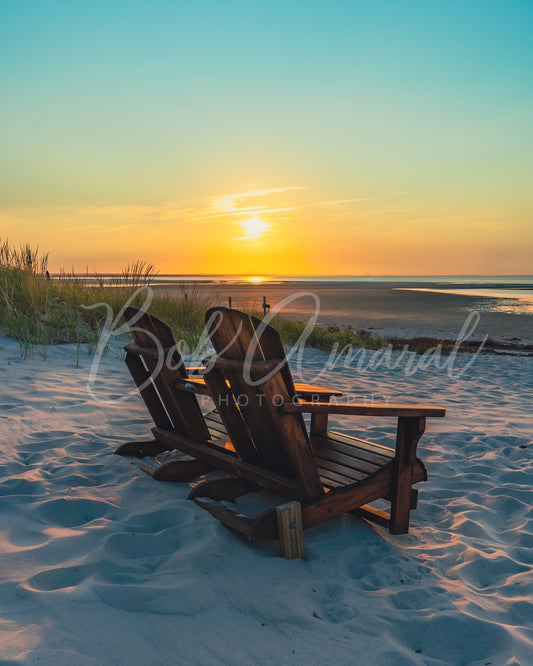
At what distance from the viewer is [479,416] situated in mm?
5918

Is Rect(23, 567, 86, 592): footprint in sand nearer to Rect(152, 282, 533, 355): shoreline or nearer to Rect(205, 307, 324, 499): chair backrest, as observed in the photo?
Rect(205, 307, 324, 499): chair backrest

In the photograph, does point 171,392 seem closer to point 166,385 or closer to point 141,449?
point 166,385

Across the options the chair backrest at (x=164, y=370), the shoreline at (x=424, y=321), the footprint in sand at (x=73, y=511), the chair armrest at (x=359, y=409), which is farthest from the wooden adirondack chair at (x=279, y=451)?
the shoreline at (x=424, y=321)

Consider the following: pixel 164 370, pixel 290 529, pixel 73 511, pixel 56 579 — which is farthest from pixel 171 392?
pixel 56 579

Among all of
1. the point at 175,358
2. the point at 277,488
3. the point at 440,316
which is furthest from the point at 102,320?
the point at 440,316

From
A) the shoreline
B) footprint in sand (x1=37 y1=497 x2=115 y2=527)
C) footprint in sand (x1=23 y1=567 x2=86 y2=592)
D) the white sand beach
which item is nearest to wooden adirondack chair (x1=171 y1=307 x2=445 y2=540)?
the white sand beach

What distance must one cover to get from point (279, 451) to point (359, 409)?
553mm

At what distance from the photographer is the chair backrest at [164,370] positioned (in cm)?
347

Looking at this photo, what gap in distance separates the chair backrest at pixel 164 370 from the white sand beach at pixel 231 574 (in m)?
0.48

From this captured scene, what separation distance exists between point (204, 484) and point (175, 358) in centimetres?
92

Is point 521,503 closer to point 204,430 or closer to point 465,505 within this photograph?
point 465,505

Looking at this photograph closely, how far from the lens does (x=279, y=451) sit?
290cm

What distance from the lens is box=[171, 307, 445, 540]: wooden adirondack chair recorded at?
2.58m

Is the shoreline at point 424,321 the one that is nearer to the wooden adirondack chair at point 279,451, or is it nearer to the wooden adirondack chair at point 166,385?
the wooden adirondack chair at point 166,385
